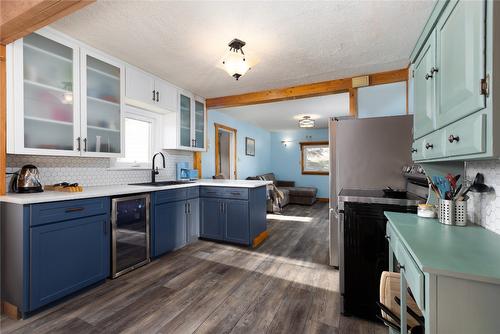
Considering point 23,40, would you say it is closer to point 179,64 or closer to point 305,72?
point 179,64

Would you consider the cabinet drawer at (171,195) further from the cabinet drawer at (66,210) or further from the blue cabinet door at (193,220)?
the cabinet drawer at (66,210)

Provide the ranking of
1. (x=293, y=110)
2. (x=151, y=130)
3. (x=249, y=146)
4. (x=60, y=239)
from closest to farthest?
(x=60, y=239), (x=151, y=130), (x=293, y=110), (x=249, y=146)

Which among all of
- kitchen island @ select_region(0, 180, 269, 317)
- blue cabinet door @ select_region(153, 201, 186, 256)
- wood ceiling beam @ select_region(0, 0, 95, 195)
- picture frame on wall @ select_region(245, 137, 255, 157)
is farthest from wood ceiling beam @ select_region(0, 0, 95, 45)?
picture frame on wall @ select_region(245, 137, 255, 157)

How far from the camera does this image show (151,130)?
3535 mm

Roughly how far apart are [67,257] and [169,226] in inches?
45.3

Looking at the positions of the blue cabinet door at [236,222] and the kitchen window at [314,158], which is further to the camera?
the kitchen window at [314,158]

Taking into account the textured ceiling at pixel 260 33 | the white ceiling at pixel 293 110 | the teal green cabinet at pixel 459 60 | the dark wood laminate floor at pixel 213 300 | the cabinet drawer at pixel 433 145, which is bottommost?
the dark wood laminate floor at pixel 213 300

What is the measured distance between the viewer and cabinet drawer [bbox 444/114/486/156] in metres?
0.77

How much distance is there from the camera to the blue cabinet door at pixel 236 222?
320 centimetres

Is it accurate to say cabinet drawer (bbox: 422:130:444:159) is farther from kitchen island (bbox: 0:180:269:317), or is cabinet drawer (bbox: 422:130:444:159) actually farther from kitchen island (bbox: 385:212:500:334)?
kitchen island (bbox: 0:180:269:317)

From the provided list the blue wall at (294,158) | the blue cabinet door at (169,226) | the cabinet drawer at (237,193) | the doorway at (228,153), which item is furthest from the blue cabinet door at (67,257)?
the blue wall at (294,158)

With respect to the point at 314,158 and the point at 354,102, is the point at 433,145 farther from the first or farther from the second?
the point at 314,158

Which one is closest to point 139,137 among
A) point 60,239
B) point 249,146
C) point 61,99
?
point 61,99

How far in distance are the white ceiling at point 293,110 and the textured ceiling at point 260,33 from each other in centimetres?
143
